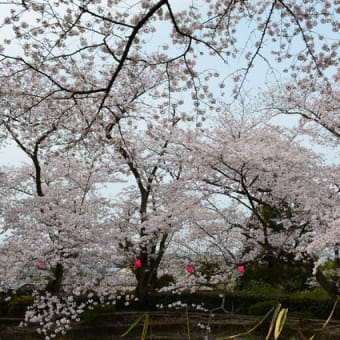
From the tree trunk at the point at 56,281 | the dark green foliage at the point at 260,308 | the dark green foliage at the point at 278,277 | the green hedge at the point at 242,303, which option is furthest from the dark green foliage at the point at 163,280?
the tree trunk at the point at 56,281

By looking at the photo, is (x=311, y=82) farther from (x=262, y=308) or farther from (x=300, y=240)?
(x=262, y=308)

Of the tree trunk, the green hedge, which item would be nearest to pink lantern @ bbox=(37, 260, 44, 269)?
the tree trunk

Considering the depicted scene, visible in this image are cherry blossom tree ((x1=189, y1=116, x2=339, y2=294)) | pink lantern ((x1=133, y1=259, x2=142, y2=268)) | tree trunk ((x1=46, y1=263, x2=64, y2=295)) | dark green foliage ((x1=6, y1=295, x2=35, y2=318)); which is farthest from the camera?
dark green foliage ((x1=6, y1=295, x2=35, y2=318))

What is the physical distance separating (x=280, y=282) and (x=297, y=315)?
2347mm

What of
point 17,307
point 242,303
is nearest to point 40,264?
A: point 17,307

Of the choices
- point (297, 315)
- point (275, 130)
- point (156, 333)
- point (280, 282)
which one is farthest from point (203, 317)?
point (275, 130)

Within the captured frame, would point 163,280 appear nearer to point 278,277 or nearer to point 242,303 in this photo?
point 242,303

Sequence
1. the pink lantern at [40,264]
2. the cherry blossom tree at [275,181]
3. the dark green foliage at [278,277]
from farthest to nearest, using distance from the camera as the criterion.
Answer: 1. the dark green foliage at [278,277]
2. the pink lantern at [40,264]
3. the cherry blossom tree at [275,181]

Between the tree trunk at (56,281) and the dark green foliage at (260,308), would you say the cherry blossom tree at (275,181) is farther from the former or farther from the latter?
the tree trunk at (56,281)

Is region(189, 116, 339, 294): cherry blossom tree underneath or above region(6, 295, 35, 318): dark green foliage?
above

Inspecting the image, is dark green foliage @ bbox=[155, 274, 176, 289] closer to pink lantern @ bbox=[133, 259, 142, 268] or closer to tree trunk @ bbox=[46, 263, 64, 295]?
pink lantern @ bbox=[133, 259, 142, 268]

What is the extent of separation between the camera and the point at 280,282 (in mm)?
11273

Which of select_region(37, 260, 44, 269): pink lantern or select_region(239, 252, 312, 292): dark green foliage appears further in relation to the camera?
select_region(239, 252, 312, 292): dark green foliage

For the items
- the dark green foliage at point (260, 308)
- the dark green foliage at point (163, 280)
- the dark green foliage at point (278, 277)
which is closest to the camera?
the dark green foliage at point (260, 308)
